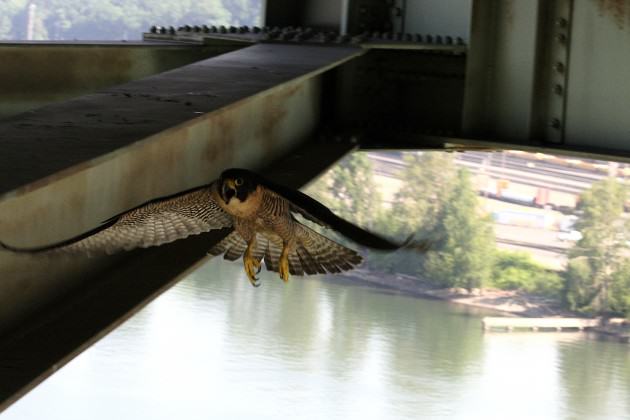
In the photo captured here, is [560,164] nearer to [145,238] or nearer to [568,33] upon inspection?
[568,33]

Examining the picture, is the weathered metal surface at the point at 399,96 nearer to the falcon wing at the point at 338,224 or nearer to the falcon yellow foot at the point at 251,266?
the falcon yellow foot at the point at 251,266

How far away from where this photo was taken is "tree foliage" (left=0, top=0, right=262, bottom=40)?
76.4ft

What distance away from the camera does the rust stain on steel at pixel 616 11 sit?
626 centimetres

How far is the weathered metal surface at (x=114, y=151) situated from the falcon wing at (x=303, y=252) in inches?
15.7

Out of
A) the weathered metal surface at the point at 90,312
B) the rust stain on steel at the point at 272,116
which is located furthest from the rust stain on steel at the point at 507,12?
the weathered metal surface at the point at 90,312

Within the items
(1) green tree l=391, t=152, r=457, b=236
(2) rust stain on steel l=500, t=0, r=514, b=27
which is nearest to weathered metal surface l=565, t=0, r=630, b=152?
(2) rust stain on steel l=500, t=0, r=514, b=27

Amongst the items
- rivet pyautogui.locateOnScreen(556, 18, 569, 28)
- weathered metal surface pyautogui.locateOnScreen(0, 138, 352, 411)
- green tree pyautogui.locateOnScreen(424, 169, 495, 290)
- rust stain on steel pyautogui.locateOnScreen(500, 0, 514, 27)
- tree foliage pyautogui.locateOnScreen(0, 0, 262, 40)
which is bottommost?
green tree pyautogui.locateOnScreen(424, 169, 495, 290)

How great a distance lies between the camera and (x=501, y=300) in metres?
35.2

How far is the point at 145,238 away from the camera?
3.81m

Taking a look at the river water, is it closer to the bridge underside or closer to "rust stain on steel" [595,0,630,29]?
A: the bridge underside

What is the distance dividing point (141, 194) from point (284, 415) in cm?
2106

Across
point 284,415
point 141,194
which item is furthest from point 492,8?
point 284,415

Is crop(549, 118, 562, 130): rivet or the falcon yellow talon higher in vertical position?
crop(549, 118, 562, 130): rivet

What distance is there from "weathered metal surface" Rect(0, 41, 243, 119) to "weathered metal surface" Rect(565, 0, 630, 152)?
2484 mm
